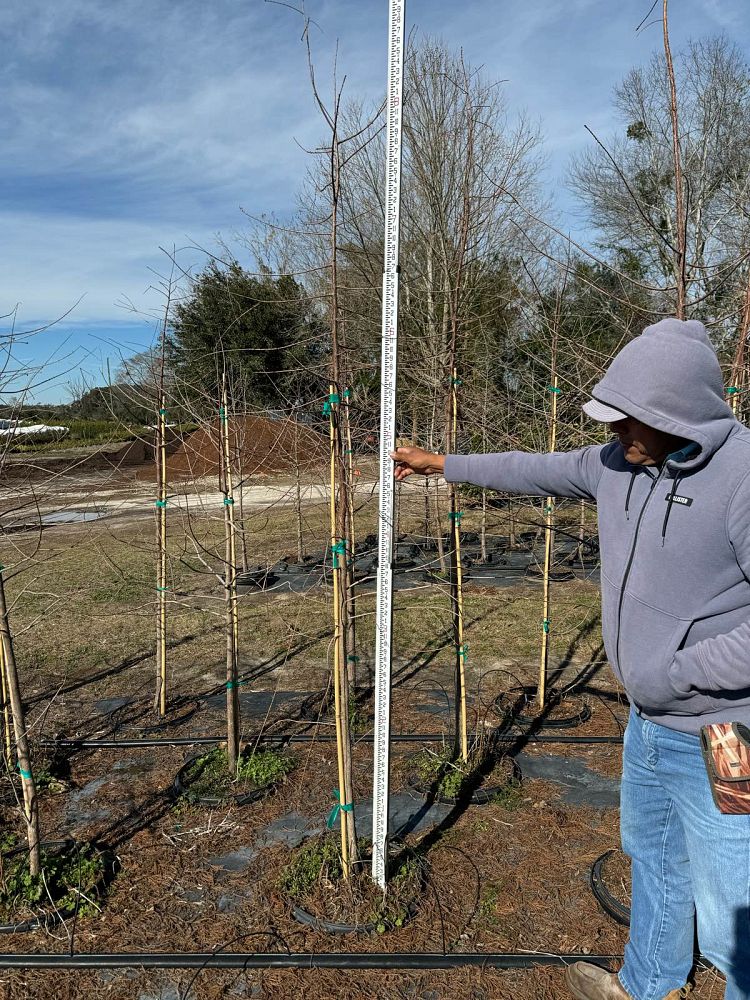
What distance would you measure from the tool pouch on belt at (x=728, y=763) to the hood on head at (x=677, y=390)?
1.94 feet

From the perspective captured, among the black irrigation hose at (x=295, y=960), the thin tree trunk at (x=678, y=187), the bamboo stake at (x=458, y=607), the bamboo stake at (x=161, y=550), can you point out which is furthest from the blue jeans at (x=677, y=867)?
the bamboo stake at (x=161, y=550)

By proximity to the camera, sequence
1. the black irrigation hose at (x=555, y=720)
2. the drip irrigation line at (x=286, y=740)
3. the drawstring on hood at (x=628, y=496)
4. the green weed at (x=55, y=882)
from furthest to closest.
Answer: the black irrigation hose at (x=555, y=720), the drip irrigation line at (x=286, y=740), the green weed at (x=55, y=882), the drawstring on hood at (x=628, y=496)

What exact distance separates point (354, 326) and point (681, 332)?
2.17 meters

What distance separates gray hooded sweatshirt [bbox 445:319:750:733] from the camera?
4.93ft

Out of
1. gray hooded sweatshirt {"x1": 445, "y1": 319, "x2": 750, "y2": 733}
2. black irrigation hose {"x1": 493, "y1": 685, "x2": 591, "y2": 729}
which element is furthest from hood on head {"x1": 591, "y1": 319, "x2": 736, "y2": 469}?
black irrigation hose {"x1": 493, "y1": 685, "x2": 591, "y2": 729}

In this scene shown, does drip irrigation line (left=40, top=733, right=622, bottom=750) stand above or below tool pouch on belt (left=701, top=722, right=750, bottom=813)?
below

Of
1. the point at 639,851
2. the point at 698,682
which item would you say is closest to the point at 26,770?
the point at 639,851

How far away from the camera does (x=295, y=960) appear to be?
2.37 meters

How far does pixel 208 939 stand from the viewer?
2.51m

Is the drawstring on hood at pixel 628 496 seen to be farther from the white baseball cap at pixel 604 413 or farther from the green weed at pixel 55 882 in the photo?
the green weed at pixel 55 882

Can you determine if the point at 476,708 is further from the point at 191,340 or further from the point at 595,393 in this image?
the point at 191,340

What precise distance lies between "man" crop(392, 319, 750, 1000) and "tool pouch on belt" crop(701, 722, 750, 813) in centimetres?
8

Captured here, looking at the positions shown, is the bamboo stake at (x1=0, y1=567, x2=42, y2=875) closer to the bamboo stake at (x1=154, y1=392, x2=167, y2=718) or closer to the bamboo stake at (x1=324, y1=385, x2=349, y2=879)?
the bamboo stake at (x1=324, y1=385, x2=349, y2=879)

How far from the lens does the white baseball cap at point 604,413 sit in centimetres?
162
